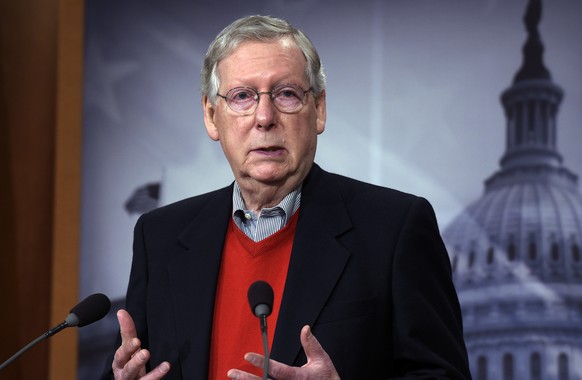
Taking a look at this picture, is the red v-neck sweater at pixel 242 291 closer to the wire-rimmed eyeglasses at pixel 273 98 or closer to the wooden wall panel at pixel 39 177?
the wire-rimmed eyeglasses at pixel 273 98

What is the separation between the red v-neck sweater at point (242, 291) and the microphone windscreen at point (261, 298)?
14.5 inches

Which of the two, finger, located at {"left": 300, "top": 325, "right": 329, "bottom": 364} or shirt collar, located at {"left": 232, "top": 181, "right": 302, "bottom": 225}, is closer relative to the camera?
finger, located at {"left": 300, "top": 325, "right": 329, "bottom": 364}

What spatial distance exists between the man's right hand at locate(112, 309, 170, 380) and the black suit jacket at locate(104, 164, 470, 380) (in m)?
0.15

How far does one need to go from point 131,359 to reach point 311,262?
1.61ft

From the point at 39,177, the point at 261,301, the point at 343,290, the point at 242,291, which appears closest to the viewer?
the point at 261,301

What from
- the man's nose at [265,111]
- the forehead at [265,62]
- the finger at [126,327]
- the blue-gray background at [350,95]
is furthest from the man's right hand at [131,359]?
the blue-gray background at [350,95]

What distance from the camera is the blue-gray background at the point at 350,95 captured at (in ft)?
12.6

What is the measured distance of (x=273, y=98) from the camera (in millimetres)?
2090

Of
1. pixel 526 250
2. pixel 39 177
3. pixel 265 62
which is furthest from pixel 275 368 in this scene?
pixel 39 177

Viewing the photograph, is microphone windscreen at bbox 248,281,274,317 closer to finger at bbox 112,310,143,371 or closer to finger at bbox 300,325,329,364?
finger at bbox 300,325,329,364

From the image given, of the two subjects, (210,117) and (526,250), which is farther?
(526,250)

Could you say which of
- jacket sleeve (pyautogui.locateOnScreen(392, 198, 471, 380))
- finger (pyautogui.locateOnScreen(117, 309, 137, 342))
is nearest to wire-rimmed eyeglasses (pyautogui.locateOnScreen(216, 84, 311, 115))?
jacket sleeve (pyautogui.locateOnScreen(392, 198, 471, 380))

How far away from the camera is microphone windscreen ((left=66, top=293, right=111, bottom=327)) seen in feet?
5.92

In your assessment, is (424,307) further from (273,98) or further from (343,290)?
(273,98)
